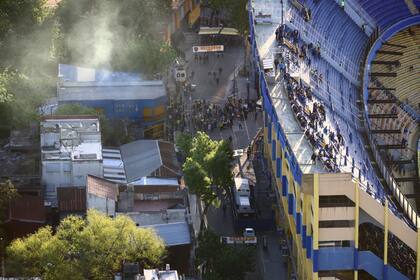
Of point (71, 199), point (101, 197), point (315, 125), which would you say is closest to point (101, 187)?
point (101, 197)

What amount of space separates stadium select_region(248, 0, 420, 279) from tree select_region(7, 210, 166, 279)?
831 centimetres

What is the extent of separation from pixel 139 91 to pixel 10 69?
9367 millimetres

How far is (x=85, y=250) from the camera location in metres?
65.1

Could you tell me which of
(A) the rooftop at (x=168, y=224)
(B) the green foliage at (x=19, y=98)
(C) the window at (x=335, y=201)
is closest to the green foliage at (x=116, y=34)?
(B) the green foliage at (x=19, y=98)

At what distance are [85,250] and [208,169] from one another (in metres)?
13.3

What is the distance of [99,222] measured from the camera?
2596 inches

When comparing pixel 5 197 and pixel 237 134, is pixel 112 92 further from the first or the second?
pixel 5 197

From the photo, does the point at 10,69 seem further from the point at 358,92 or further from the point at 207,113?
the point at 358,92

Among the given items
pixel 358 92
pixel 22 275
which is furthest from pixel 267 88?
pixel 22 275

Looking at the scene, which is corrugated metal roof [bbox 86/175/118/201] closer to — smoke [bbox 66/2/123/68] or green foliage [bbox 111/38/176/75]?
green foliage [bbox 111/38/176/75]

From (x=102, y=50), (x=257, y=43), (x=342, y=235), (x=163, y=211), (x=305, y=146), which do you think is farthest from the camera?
(x=102, y=50)

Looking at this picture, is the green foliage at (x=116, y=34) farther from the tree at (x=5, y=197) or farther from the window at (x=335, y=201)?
the window at (x=335, y=201)

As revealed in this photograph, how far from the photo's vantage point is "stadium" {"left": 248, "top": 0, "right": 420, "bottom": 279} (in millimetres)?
63562

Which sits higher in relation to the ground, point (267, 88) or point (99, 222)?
point (267, 88)
